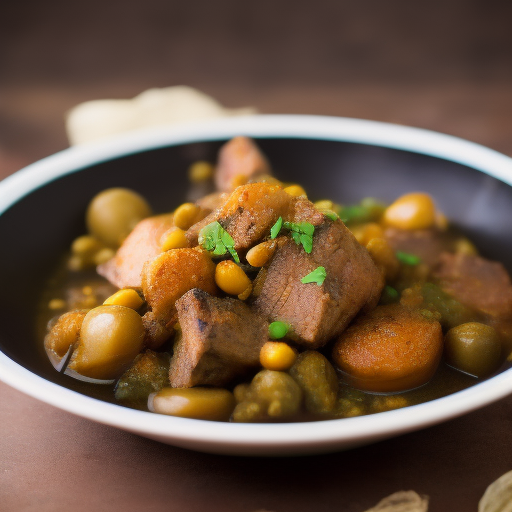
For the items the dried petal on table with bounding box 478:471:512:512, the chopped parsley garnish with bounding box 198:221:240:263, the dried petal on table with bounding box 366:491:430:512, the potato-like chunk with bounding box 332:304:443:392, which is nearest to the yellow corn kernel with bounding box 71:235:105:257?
the chopped parsley garnish with bounding box 198:221:240:263

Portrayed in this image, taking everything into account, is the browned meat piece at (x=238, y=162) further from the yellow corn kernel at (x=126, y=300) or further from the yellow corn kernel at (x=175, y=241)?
the yellow corn kernel at (x=126, y=300)

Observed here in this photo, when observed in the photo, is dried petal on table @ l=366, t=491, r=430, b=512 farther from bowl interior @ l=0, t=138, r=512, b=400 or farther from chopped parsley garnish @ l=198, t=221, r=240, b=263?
bowl interior @ l=0, t=138, r=512, b=400

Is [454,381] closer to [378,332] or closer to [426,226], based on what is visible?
[378,332]

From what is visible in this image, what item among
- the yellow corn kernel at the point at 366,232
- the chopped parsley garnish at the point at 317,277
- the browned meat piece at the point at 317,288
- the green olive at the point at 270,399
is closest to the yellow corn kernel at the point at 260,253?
the browned meat piece at the point at 317,288

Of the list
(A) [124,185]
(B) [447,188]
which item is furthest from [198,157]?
(B) [447,188]

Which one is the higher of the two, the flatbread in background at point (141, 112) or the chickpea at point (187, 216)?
the flatbread in background at point (141, 112)
